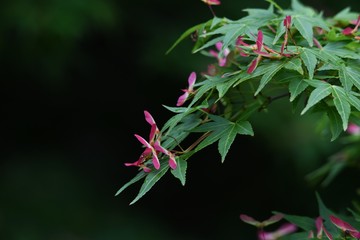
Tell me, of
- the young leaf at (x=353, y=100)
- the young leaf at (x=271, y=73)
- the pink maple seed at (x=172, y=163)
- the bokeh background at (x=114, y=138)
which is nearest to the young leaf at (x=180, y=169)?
the pink maple seed at (x=172, y=163)

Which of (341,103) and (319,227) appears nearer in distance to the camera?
(341,103)

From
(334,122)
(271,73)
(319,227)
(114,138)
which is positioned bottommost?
(114,138)

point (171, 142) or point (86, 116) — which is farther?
point (86, 116)

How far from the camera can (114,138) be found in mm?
4039

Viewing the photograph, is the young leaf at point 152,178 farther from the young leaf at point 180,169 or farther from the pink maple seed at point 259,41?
the pink maple seed at point 259,41

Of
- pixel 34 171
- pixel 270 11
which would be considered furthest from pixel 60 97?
pixel 270 11

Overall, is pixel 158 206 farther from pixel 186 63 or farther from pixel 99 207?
pixel 186 63

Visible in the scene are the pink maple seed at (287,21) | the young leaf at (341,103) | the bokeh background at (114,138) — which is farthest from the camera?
the bokeh background at (114,138)

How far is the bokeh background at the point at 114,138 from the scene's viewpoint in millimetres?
3455

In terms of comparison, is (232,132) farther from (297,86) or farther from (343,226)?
(343,226)

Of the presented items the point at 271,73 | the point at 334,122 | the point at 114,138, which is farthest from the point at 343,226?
the point at 114,138

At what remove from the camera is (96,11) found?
3.31 metres

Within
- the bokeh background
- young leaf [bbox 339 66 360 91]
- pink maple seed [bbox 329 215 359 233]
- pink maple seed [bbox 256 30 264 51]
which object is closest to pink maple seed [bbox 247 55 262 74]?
pink maple seed [bbox 256 30 264 51]

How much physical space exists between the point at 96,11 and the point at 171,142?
238 centimetres
